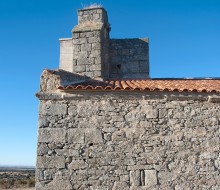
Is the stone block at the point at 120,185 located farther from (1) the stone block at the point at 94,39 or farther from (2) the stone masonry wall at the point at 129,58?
(1) the stone block at the point at 94,39

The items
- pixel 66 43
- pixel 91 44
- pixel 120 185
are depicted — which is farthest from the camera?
pixel 66 43

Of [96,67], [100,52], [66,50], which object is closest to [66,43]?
[66,50]

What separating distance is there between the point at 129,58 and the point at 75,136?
4.13 m

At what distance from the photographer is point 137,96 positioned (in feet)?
21.9

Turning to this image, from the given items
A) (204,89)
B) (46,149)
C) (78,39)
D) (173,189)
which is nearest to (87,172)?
(46,149)

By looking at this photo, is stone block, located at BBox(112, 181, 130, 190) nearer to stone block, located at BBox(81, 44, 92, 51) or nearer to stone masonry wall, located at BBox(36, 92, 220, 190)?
stone masonry wall, located at BBox(36, 92, 220, 190)

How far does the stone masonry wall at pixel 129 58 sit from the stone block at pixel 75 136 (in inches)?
146

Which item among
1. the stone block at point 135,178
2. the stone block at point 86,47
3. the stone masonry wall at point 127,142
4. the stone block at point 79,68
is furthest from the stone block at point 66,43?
the stone block at point 135,178

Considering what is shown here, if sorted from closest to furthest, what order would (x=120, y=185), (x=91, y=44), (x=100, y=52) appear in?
(x=120, y=185) → (x=100, y=52) → (x=91, y=44)

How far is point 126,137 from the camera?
21.3 ft

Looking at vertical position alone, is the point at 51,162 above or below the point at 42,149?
below

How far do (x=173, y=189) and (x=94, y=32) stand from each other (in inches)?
195

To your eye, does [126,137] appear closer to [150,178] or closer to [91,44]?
[150,178]

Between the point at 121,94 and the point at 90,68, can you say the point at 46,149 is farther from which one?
the point at 90,68
